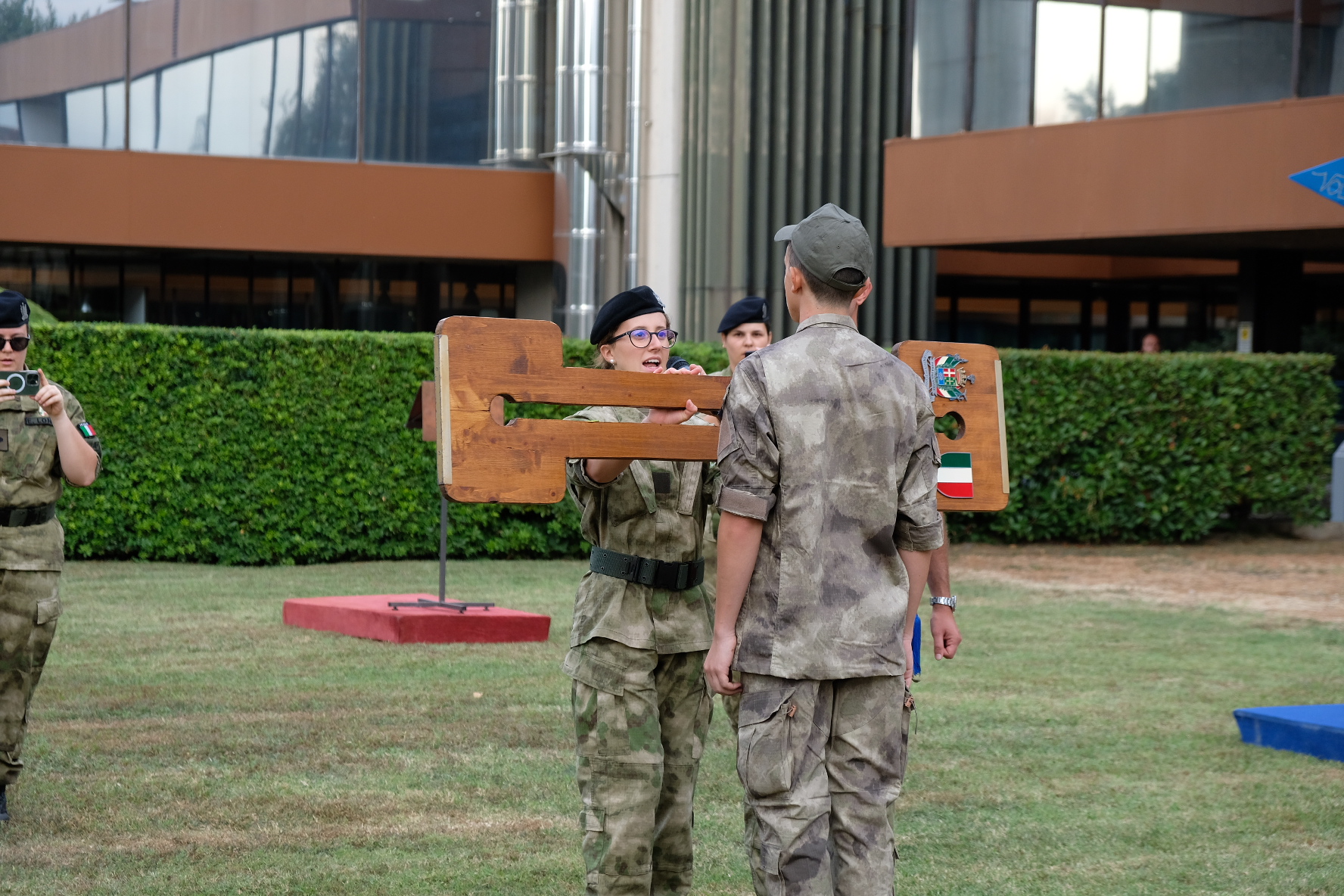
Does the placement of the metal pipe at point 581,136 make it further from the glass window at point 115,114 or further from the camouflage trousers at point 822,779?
the camouflage trousers at point 822,779

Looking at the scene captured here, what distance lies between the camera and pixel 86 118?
19.2 meters

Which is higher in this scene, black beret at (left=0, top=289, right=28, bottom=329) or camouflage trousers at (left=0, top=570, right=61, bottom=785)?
black beret at (left=0, top=289, right=28, bottom=329)

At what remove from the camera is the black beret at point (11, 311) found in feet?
18.9

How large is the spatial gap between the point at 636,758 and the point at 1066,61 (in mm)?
16151

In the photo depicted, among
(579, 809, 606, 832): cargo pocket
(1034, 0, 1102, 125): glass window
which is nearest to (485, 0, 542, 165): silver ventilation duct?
(1034, 0, 1102, 125): glass window

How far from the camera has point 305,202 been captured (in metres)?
19.6

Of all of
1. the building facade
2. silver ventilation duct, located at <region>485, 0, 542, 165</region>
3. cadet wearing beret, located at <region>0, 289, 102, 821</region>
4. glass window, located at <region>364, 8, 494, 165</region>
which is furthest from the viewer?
silver ventilation duct, located at <region>485, 0, 542, 165</region>

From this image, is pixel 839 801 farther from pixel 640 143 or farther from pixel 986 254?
pixel 986 254

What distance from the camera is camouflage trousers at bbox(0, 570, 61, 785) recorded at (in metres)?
5.87

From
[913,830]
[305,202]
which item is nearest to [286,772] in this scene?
[913,830]

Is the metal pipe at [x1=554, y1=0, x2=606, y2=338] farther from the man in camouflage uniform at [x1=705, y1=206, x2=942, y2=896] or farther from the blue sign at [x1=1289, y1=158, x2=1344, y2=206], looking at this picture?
the man in camouflage uniform at [x1=705, y1=206, x2=942, y2=896]

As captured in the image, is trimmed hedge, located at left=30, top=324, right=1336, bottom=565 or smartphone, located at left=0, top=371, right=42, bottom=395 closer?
smartphone, located at left=0, top=371, right=42, bottom=395

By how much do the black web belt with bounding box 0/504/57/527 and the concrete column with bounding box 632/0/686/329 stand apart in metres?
13.4

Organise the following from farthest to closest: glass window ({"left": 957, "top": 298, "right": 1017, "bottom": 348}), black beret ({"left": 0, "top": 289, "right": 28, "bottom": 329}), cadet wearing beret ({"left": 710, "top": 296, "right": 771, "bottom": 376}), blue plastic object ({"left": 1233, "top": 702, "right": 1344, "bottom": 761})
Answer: glass window ({"left": 957, "top": 298, "right": 1017, "bottom": 348}), blue plastic object ({"left": 1233, "top": 702, "right": 1344, "bottom": 761}), cadet wearing beret ({"left": 710, "top": 296, "right": 771, "bottom": 376}), black beret ({"left": 0, "top": 289, "right": 28, "bottom": 329})
